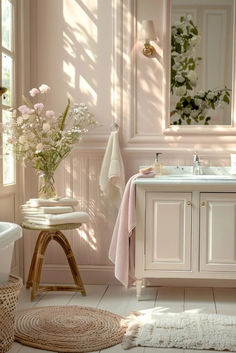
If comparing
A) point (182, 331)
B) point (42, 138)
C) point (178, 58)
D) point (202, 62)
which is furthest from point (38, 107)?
point (182, 331)

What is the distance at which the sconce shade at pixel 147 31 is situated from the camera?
13.3 feet

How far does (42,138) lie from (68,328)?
1362 mm

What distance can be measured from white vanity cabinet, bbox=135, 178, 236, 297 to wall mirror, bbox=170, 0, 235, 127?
0.70 m

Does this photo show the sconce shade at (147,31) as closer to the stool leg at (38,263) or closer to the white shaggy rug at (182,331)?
the stool leg at (38,263)

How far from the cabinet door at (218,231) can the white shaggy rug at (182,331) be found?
0.40 metres

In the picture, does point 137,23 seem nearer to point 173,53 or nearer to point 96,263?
point 173,53

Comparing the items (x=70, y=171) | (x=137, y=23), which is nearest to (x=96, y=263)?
(x=70, y=171)

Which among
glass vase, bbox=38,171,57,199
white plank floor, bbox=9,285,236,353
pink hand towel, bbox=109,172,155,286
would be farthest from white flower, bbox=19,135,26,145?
white plank floor, bbox=9,285,236,353

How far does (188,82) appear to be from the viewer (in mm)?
4121

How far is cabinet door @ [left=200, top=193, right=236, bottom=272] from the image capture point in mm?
3615

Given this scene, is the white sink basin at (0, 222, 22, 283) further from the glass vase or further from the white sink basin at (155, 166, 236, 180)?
the white sink basin at (155, 166, 236, 180)

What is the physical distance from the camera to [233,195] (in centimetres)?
361

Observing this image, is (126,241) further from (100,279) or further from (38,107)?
(38,107)

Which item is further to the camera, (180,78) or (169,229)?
(180,78)
